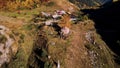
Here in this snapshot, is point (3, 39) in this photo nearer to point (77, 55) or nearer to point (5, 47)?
point (5, 47)

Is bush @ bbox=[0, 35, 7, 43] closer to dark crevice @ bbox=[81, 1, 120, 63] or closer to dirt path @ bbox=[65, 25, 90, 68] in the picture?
dirt path @ bbox=[65, 25, 90, 68]

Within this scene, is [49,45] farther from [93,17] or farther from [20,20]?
[93,17]

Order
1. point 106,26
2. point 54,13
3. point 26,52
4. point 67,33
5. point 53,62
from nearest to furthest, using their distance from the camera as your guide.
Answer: point 53,62
point 26,52
point 67,33
point 106,26
point 54,13

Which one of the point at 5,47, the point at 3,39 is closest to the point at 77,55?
the point at 5,47

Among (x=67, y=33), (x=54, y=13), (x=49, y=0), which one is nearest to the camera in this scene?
(x=67, y=33)

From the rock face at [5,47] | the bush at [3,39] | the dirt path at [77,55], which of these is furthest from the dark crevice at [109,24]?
the bush at [3,39]

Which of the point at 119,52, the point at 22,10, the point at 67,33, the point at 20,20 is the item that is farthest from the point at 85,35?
the point at 22,10

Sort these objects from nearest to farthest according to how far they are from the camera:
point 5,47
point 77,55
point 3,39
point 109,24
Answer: point 77,55, point 5,47, point 3,39, point 109,24

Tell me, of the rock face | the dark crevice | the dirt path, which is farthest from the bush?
the dark crevice
